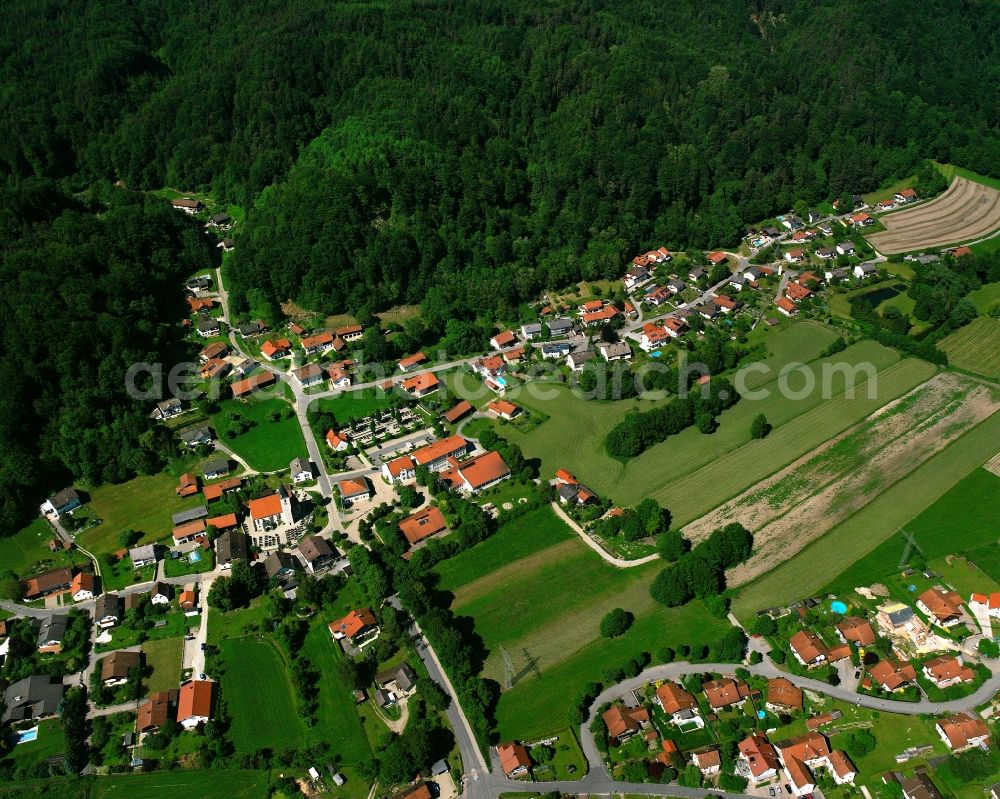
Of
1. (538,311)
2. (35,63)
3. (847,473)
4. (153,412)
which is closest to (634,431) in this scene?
(847,473)

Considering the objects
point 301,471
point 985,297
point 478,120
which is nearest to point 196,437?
point 301,471

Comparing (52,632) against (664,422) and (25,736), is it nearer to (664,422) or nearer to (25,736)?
(25,736)

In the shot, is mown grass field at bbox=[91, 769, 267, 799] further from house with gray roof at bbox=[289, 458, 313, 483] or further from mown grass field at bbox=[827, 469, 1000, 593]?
mown grass field at bbox=[827, 469, 1000, 593]

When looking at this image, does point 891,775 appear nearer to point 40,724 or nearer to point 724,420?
point 724,420

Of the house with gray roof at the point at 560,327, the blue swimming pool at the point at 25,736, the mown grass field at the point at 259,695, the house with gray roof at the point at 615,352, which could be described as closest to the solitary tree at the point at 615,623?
the mown grass field at the point at 259,695

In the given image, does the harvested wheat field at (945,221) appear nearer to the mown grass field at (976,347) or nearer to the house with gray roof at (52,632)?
the mown grass field at (976,347)

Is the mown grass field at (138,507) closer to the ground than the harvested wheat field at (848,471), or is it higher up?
closer to the ground
